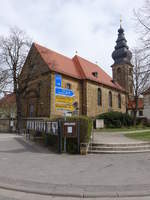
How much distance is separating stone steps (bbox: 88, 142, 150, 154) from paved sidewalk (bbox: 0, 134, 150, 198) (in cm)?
166

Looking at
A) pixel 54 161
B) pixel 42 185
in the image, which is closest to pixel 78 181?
pixel 42 185

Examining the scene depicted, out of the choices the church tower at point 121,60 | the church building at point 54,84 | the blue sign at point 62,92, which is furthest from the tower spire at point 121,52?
the blue sign at point 62,92

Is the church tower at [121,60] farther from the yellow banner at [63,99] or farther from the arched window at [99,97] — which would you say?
the yellow banner at [63,99]

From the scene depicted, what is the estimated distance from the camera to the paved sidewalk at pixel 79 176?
16.5ft

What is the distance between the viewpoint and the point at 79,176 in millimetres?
6238

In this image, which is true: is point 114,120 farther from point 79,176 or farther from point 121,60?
point 121,60

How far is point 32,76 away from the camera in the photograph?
1131 inches

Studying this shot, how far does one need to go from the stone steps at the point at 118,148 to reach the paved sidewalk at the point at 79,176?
166 centimetres

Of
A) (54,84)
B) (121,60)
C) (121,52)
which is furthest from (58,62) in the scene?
(121,52)

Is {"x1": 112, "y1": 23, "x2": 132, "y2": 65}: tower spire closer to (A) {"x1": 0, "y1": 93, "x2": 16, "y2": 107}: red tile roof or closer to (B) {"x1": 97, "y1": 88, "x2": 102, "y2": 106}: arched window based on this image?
(B) {"x1": 97, "y1": 88, "x2": 102, "y2": 106}: arched window

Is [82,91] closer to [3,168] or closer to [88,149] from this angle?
[88,149]

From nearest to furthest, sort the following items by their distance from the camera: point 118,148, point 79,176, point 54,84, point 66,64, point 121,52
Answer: point 79,176 → point 118,148 → point 54,84 → point 66,64 → point 121,52

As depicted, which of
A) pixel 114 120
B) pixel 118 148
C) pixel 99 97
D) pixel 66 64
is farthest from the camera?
pixel 99 97

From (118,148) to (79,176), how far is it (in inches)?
194
